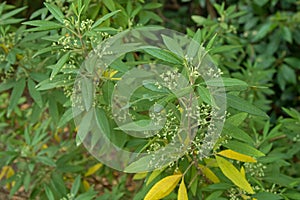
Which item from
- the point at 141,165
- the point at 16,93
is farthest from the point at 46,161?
the point at 141,165

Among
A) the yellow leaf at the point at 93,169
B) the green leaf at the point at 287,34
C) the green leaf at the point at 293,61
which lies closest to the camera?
the yellow leaf at the point at 93,169

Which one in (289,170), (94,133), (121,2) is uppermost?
(121,2)

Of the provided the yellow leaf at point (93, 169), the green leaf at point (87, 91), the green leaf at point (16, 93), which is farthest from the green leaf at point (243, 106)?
the yellow leaf at point (93, 169)

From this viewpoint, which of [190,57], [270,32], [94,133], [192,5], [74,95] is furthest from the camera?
[192,5]

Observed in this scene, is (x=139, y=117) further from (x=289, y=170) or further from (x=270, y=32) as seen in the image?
(x=270, y=32)

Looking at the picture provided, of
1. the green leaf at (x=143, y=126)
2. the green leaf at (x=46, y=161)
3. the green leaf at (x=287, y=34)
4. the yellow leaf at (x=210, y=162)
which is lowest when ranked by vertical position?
the green leaf at (x=287, y=34)

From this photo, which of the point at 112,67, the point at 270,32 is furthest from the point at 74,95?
the point at 270,32

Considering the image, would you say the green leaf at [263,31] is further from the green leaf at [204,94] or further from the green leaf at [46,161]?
the green leaf at [204,94]
